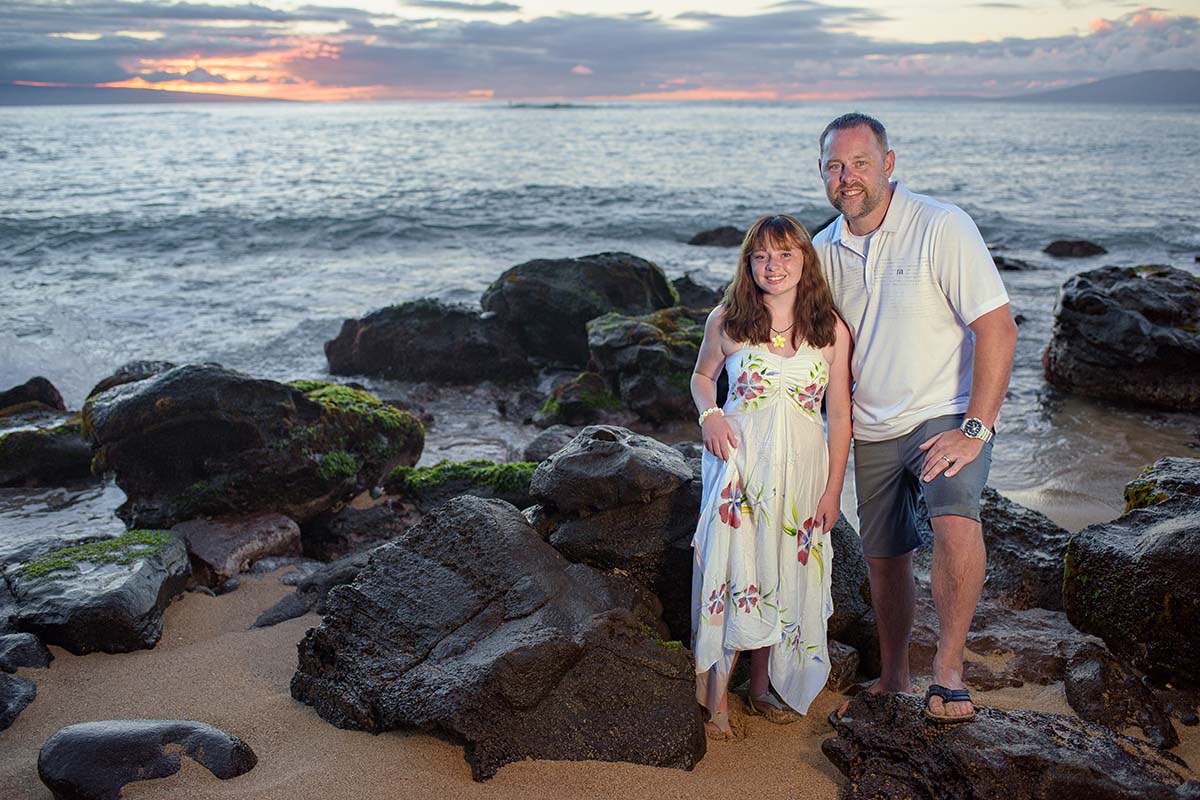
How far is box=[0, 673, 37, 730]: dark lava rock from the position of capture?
4.29 meters

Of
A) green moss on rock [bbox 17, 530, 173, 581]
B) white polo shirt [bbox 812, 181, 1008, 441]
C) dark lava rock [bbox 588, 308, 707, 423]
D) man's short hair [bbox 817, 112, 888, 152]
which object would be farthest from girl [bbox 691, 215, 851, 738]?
dark lava rock [bbox 588, 308, 707, 423]

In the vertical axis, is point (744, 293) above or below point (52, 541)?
above

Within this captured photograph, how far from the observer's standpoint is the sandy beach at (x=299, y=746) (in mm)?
3705

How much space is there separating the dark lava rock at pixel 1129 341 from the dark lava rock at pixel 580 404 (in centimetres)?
535

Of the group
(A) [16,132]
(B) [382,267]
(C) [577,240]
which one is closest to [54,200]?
(B) [382,267]

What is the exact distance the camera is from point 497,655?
3.92 meters

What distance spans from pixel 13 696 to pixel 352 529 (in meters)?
2.87

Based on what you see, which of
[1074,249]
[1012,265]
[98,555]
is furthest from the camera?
[1074,249]

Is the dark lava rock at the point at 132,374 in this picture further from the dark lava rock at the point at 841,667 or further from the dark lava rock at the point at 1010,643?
the dark lava rock at the point at 1010,643

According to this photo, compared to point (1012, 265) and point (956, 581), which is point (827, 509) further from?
point (1012, 265)

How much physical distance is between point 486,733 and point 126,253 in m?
22.7

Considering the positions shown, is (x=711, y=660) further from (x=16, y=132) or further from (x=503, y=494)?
(x=16, y=132)

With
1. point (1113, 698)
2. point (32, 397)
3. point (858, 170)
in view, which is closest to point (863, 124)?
point (858, 170)

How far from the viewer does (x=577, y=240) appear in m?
26.3
